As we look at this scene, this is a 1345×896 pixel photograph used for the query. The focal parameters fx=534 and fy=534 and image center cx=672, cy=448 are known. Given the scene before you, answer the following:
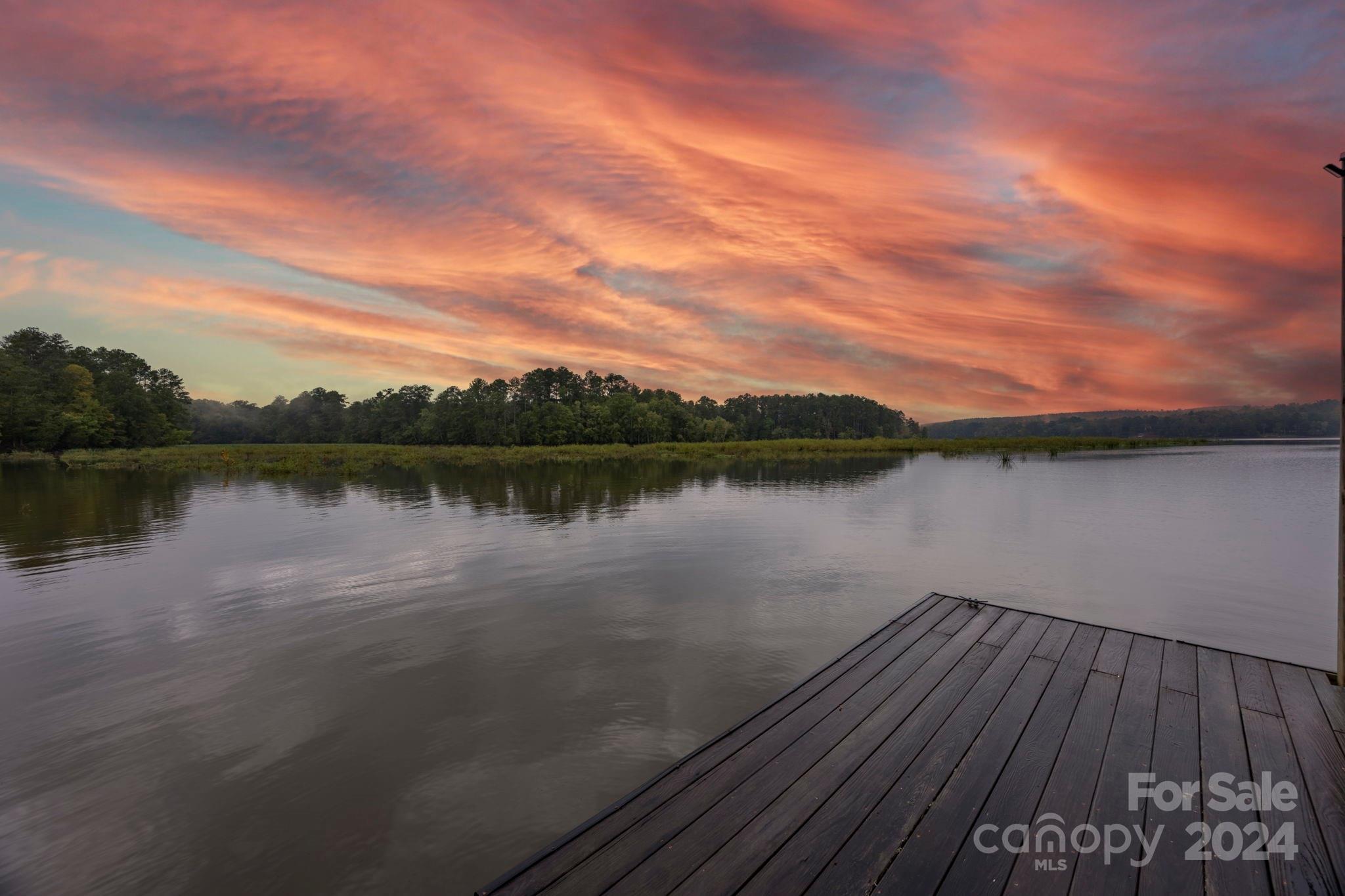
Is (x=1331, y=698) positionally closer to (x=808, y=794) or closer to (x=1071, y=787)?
(x=1071, y=787)

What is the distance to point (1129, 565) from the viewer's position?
1283cm

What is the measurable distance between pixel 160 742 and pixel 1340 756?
10.2m

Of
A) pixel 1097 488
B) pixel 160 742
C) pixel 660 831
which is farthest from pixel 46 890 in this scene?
pixel 1097 488

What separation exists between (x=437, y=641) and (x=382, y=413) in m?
130

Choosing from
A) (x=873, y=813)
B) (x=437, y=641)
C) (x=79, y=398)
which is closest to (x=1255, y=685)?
(x=873, y=813)

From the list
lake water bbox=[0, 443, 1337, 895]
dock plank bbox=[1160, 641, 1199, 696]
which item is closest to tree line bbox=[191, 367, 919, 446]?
lake water bbox=[0, 443, 1337, 895]

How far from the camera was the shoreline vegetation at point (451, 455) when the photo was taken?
4397 cm

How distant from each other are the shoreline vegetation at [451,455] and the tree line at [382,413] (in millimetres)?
6950

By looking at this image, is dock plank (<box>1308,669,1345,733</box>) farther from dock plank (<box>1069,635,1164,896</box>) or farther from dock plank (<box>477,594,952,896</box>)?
dock plank (<box>477,594,952,896</box>)

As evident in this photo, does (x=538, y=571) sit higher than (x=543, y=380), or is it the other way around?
(x=543, y=380)

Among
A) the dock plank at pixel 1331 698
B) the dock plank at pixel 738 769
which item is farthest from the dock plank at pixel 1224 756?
the dock plank at pixel 738 769

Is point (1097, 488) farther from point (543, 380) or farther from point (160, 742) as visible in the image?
point (543, 380)

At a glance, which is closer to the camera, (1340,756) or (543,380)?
(1340,756)

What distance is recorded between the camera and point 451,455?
5900cm
